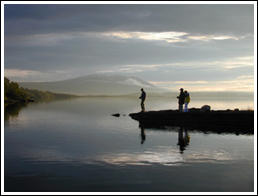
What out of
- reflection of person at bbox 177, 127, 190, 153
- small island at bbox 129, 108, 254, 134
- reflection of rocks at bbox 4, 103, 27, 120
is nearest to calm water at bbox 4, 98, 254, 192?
reflection of person at bbox 177, 127, 190, 153

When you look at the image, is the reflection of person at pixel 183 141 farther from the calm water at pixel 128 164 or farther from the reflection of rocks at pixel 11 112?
the reflection of rocks at pixel 11 112

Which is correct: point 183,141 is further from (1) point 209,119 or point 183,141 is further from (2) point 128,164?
(1) point 209,119

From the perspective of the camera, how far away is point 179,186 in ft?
40.2

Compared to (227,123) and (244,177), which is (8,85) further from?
(244,177)

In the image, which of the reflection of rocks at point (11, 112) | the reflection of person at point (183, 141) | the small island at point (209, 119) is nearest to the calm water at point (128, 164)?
the reflection of person at point (183, 141)

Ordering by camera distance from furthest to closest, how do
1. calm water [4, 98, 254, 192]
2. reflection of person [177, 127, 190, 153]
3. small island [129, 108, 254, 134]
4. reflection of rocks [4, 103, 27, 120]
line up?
reflection of rocks [4, 103, 27, 120] → small island [129, 108, 254, 134] → reflection of person [177, 127, 190, 153] → calm water [4, 98, 254, 192]

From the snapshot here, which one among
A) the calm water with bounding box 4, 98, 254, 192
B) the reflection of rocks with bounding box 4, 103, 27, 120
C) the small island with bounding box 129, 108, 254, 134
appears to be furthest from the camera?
the reflection of rocks with bounding box 4, 103, 27, 120

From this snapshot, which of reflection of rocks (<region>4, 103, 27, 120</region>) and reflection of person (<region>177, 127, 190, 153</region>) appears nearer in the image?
reflection of person (<region>177, 127, 190, 153</region>)

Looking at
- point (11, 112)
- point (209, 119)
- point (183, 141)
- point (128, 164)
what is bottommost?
point (128, 164)

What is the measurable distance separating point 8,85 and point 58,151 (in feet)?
258

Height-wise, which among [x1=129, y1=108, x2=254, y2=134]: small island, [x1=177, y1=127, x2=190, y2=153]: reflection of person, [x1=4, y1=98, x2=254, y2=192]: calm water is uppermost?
[x1=129, y1=108, x2=254, y2=134]: small island

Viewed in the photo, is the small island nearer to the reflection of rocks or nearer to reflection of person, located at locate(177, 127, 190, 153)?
reflection of person, located at locate(177, 127, 190, 153)

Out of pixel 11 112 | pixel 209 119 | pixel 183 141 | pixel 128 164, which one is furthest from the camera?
pixel 11 112

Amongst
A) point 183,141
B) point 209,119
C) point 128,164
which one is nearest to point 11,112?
point 209,119
